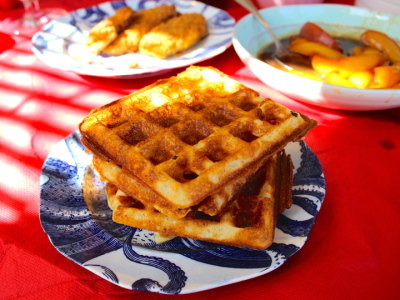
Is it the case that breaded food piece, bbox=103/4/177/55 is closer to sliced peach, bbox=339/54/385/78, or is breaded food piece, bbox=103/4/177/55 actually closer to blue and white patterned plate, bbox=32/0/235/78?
blue and white patterned plate, bbox=32/0/235/78

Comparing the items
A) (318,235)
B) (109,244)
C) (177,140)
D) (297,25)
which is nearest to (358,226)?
(318,235)

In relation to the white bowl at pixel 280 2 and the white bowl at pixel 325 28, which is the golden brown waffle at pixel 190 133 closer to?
the white bowl at pixel 325 28

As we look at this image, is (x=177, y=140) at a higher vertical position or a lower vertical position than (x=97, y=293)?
higher

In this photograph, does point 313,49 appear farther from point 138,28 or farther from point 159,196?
point 159,196

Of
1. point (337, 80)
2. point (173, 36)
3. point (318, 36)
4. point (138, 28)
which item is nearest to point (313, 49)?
point (318, 36)

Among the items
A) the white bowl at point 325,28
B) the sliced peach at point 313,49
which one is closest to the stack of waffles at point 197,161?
the white bowl at point 325,28

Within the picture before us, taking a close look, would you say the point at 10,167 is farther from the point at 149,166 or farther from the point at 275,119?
the point at 275,119

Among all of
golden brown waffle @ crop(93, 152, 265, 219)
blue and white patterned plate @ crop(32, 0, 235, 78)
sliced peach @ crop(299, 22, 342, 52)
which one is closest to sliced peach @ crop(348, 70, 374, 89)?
sliced peach @ crop(299, 22, 342, 52)
